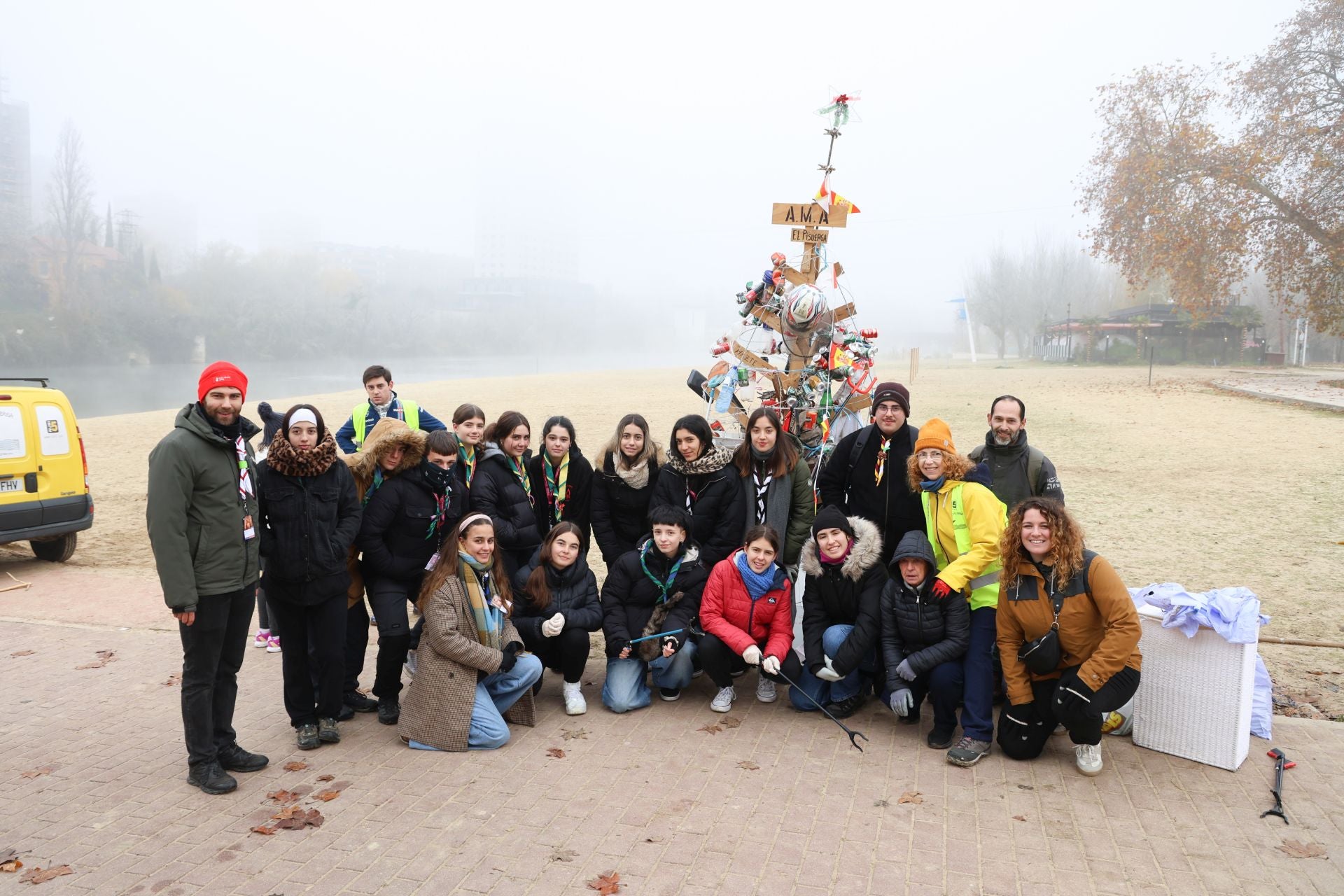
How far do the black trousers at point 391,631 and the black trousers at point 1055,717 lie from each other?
3.31 meters

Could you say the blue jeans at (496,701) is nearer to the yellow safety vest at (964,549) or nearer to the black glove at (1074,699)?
the yellow safety vest at (964,549)

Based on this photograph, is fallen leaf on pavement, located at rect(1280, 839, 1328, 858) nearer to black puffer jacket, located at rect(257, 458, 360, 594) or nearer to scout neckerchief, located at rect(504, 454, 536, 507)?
scout neckerchief, located at rect(504, 454, 536, 507)

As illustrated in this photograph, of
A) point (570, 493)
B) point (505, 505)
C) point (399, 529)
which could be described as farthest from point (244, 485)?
point (570, 493)

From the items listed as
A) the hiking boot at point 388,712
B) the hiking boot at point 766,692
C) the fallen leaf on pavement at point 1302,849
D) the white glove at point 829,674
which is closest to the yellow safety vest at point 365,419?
the hiking boot at point 388,712

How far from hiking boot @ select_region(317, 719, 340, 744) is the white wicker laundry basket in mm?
4251

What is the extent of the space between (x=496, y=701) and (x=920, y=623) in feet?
7.79

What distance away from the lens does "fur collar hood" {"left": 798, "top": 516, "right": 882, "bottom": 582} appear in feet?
17.1

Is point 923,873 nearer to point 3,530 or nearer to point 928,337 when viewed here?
point 3,530

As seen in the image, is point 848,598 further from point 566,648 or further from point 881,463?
point 566,648

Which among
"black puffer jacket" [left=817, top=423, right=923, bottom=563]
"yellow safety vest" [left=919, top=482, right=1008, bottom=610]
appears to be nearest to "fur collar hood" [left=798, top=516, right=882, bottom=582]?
"black puffer jacket" [left=817, top=423, right=923, bottom=563]

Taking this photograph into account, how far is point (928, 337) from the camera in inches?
5320

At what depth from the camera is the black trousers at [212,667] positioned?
4.23 metres

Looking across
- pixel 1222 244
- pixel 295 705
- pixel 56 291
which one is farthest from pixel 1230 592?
pixel 56 291

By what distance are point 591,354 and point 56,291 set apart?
2752 inches
